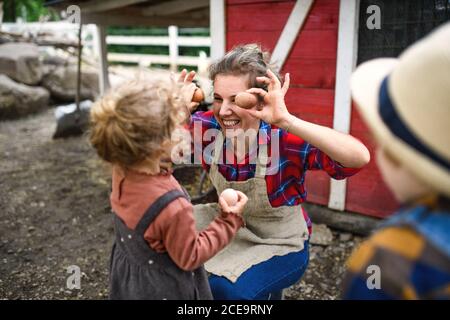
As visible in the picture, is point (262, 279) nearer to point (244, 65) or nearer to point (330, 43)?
point (244, 65)

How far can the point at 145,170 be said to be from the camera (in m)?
1.45

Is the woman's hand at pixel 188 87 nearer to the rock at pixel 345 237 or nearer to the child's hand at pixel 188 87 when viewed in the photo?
the child's hand at pixel 188 87

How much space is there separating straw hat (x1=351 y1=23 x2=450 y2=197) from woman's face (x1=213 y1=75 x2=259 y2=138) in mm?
1091

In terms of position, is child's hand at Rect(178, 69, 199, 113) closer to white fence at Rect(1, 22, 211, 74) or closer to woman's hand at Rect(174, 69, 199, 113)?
woman's hand at Rect(174, 69, 199, 113)

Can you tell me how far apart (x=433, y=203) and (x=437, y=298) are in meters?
0.21

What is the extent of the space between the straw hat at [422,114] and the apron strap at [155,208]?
72 centimetres

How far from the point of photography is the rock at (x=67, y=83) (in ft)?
33.4

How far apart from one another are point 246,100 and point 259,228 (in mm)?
670

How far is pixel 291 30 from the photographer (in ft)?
12.5

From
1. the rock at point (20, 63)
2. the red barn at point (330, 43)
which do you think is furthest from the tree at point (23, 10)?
the red barn at point (330, 43)

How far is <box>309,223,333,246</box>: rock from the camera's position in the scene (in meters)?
3.82

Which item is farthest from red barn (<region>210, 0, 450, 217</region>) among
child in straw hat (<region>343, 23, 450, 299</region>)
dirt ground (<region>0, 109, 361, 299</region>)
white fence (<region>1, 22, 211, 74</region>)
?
white fence (<region>1, 22, 211, 74</region>)
